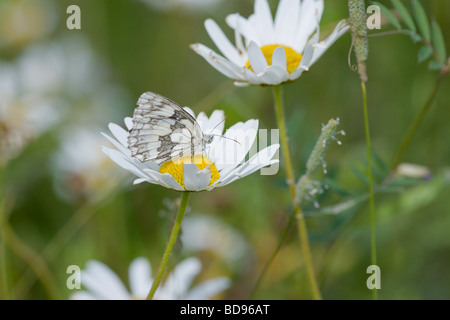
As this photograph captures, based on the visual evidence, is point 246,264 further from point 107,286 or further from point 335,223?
point 107,286

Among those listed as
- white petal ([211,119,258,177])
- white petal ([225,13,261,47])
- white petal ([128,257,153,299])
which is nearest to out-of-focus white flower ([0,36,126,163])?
white petal ([128,257,153,299])

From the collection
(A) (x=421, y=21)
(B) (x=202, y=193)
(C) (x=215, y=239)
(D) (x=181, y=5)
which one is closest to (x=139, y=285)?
(C) (x=215, y=239)

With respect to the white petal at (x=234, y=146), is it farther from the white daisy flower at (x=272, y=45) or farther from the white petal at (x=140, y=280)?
the white petal at (x=140, y=280)

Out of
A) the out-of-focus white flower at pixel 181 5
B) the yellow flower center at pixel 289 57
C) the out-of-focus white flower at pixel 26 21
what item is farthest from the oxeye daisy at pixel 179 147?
the out-of-focus white flower at pixel 26 21

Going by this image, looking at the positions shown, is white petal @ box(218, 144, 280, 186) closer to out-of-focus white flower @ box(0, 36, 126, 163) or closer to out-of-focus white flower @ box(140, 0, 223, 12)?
out-of-focus white flower @ box(0, 36, 126, 163)

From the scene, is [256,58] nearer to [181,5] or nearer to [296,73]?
[296,73]

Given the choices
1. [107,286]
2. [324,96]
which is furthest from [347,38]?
[107,286]
